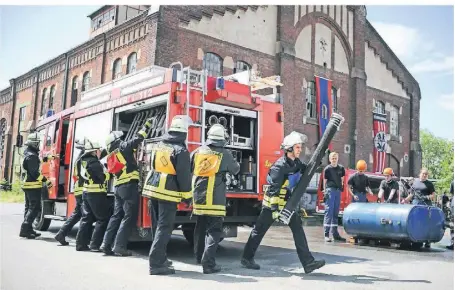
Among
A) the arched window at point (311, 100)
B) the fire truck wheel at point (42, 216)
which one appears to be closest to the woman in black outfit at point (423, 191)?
the fire truck wheel at point (42, 216)

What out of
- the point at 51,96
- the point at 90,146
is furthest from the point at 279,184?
the point at 51,96

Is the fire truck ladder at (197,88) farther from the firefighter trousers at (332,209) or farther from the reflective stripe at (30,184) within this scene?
the firefighter trousers at (332,209)

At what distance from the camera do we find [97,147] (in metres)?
7.49

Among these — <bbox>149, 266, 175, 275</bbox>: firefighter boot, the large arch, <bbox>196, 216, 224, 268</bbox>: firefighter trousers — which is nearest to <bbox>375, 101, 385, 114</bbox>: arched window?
the large arch

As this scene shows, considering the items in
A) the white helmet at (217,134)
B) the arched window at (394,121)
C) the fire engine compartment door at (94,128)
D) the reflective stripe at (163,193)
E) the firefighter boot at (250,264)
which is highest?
the arched window at (394,121)

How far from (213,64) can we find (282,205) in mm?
13505

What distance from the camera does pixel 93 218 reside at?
748 cm

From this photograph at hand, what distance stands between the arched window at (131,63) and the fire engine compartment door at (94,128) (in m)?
9.75

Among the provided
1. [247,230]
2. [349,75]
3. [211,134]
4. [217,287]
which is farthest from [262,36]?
[217,287]

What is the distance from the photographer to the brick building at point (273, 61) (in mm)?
17812

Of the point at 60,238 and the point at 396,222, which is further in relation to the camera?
the point at 396,222

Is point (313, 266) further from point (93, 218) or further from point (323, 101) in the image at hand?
point (323, 101)

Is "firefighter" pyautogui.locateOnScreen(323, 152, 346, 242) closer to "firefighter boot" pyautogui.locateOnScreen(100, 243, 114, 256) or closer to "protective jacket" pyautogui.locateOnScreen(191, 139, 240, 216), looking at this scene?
"protective jacket" pyautogui.locateOnScreen(191, 139, 240, 216)

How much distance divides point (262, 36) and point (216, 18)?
267 centimetres
